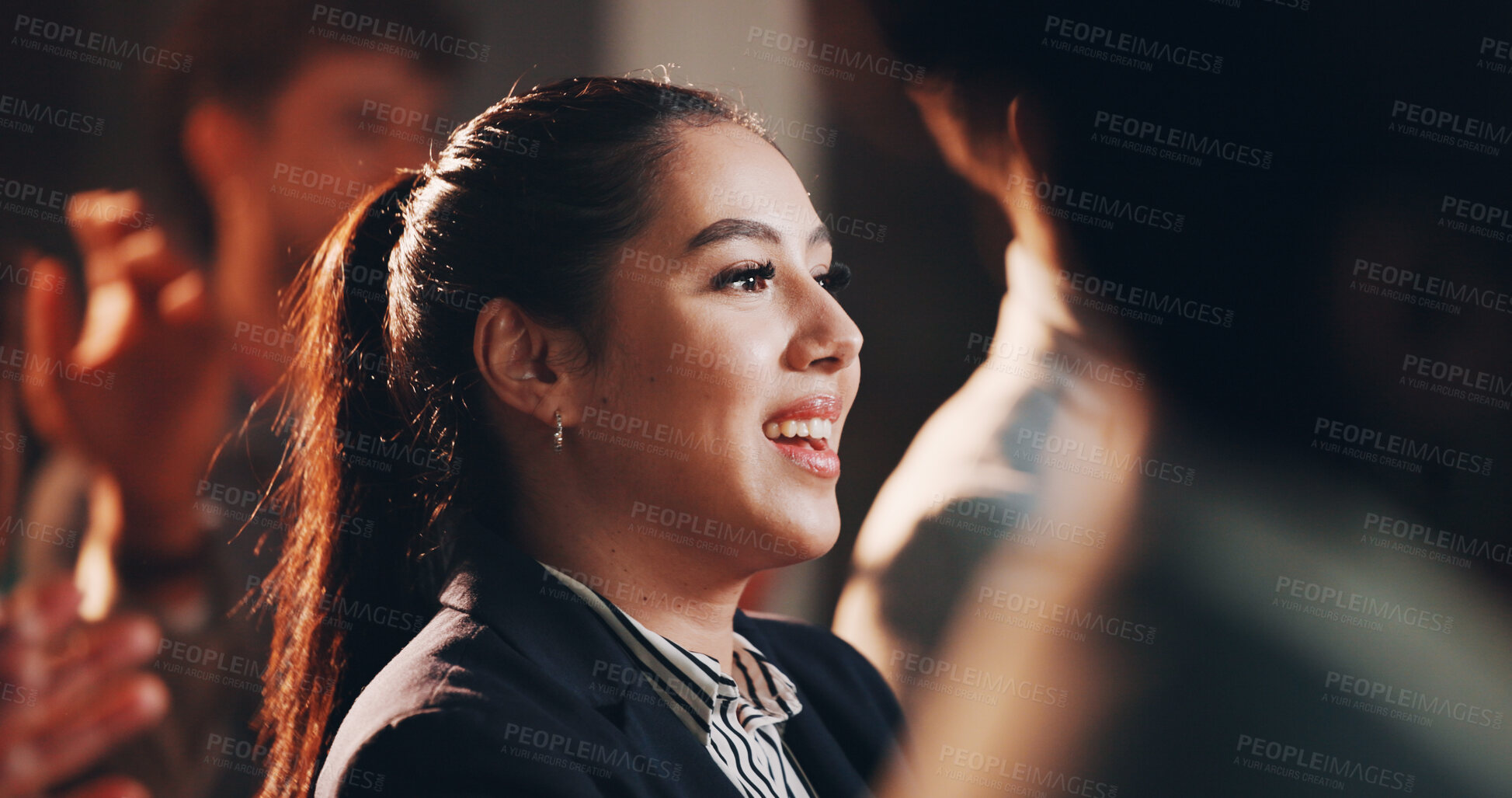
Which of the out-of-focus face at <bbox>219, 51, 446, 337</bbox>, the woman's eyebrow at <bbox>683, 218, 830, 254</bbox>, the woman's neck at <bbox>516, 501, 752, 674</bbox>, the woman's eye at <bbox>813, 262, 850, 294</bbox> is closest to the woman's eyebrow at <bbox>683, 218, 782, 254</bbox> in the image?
the woman's eyebrow at <bbox>683, 218, 830, 254</bbox>

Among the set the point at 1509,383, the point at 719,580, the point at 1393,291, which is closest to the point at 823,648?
the point at 719,580

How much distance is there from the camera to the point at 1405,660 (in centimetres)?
142

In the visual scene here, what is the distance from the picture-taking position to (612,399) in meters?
0.91

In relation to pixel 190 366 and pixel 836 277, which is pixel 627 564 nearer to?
pixel 836 277

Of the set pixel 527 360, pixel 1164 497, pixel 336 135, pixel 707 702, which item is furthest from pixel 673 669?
pixel 336 135

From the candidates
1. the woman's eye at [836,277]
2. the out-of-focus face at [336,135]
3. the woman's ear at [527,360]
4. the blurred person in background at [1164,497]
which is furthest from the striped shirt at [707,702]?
the out-of-focus face at [336,135]

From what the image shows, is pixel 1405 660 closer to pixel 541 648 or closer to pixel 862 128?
pixel 862 128

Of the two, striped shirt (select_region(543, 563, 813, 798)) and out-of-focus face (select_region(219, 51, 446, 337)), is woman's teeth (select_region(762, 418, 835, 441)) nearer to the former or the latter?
striped shirt (select_region(543, 563, 813, 798))

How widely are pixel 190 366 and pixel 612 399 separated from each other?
1172mm

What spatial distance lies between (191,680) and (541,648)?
3.80ft

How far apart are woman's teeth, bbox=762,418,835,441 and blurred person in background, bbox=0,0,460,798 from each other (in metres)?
0.97

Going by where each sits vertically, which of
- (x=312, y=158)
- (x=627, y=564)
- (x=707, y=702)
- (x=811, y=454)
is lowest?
(x=707, y=702)

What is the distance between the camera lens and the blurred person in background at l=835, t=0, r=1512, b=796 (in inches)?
55.8

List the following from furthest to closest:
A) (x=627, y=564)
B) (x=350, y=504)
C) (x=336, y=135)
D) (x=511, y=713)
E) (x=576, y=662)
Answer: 1. (x=336, y=135)
2. (x=350, y=504)
3. (x=627, y=564)
4. (x=576, y=662)
5. (x=511, y=713)
